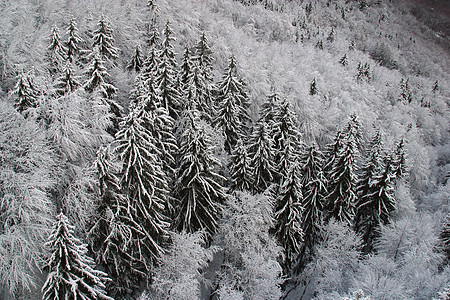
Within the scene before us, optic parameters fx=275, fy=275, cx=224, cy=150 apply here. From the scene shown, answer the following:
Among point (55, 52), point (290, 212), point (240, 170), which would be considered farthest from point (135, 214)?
point (55, 52)

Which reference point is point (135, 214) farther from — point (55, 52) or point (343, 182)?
point (343, 182)

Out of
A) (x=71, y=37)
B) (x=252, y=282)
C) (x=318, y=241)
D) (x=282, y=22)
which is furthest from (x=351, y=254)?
(x=282, y=22)

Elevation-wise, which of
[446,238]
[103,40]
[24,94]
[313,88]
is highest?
[313,88]

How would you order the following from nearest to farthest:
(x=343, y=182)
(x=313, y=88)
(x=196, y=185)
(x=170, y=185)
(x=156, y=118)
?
(x=156, y=118), (x=196, y=185), (x=170, y=185), (x=343, y=182), (x=313, y=88)

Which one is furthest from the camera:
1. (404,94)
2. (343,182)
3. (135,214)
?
(404,94)

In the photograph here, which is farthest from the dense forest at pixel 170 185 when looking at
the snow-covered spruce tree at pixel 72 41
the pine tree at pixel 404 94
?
the pine tree at pixel 404 94

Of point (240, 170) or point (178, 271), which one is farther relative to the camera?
point (240, 170)

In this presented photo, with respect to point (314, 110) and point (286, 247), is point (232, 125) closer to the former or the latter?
point (286, 247)
